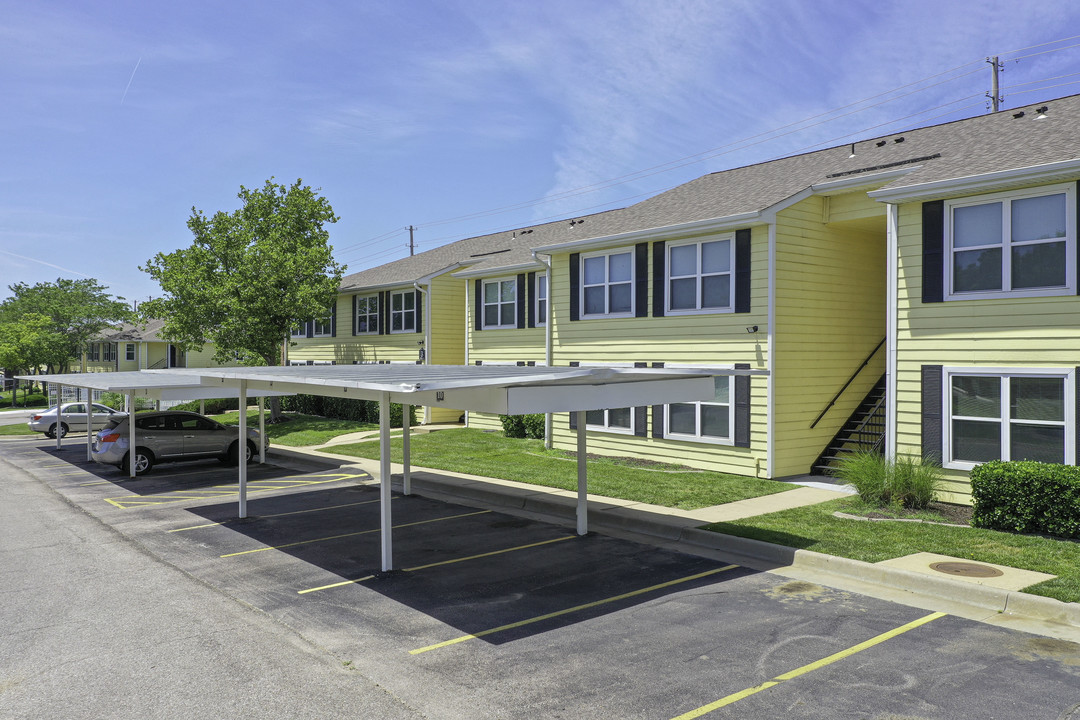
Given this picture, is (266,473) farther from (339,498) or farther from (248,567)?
(248,567)

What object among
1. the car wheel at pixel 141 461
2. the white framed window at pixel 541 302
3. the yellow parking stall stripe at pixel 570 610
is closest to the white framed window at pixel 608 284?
Answer: the white framed window at pixel 541 302

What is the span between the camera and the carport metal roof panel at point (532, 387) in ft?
27.2

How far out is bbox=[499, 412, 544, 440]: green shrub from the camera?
24.2 metres

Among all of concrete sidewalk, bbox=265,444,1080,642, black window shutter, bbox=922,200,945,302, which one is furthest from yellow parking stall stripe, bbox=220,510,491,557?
black window shutter, bbox=922,200,945,302

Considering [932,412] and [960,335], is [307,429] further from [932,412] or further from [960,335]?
[960,335]

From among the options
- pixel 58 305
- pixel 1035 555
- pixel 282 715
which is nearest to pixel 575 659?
pixel 282 715

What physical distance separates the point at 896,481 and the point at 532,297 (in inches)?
561

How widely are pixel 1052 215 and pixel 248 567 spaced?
13645 millimetres

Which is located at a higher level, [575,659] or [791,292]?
[791,292]

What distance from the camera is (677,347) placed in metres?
18.6

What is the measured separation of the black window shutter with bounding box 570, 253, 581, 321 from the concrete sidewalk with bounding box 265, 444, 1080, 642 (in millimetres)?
5995

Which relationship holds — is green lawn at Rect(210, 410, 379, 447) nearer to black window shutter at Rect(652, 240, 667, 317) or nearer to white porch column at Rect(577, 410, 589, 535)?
black window shutter at Rect(652, 240, 667, 317)

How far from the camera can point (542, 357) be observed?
24.8 metres

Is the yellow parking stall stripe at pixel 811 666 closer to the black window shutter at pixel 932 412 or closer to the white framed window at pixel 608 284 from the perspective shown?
the black window shutter at pixel 932 412
